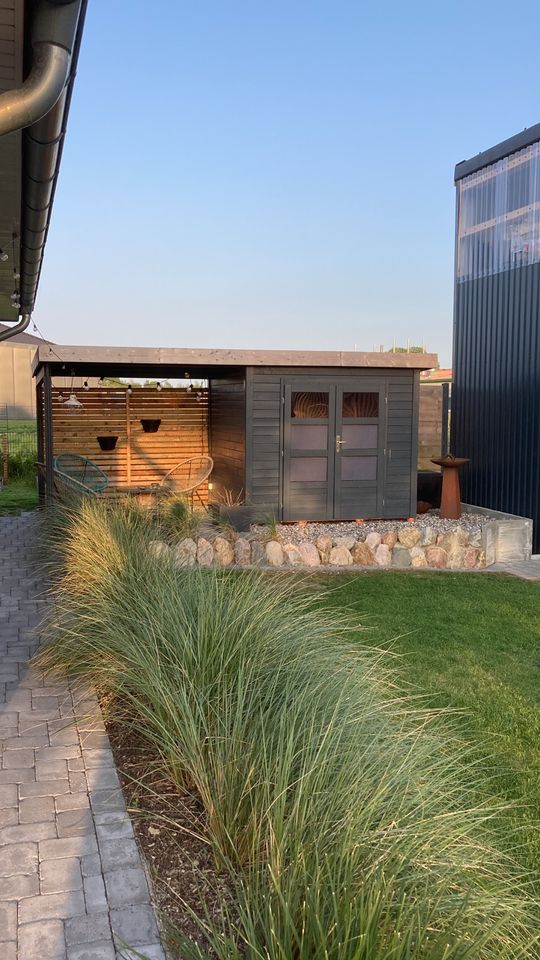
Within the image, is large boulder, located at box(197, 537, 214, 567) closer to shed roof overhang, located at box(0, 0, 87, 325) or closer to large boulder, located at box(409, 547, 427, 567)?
large boulder, located at box(409, 547, 427, 567)

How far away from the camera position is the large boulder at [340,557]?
802cm

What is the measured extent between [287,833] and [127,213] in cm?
1171

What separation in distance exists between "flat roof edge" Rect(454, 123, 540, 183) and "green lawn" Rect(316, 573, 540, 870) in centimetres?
499

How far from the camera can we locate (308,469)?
9.12 metres

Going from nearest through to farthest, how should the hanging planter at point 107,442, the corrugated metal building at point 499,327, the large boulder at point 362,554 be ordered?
the large boulder at point 362,554 → the corrugated metal building at point 499,327 → the hanging planter at point 107,442

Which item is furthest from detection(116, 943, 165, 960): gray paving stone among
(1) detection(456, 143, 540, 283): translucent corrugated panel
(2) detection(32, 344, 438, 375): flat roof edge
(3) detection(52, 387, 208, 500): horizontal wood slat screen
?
(3) detection(52, 387, 208, 500): horizontal wood slat screen

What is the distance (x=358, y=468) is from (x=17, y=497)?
21.0 ft

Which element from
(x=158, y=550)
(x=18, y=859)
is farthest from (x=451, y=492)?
(x=18, y=859)

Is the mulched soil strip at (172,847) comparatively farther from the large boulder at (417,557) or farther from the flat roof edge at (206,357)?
the flat roof edge at (206,357)

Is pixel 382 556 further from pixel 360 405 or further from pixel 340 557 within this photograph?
pixel 360 405

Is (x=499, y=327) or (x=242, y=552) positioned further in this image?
(x=499, y=327)

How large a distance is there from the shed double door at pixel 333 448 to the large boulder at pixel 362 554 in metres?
1.15

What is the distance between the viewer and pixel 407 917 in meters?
1.75

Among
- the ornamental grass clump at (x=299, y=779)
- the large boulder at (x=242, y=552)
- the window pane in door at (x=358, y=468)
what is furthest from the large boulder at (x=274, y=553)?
the ornamental grass clump at (x=299, y=779)
